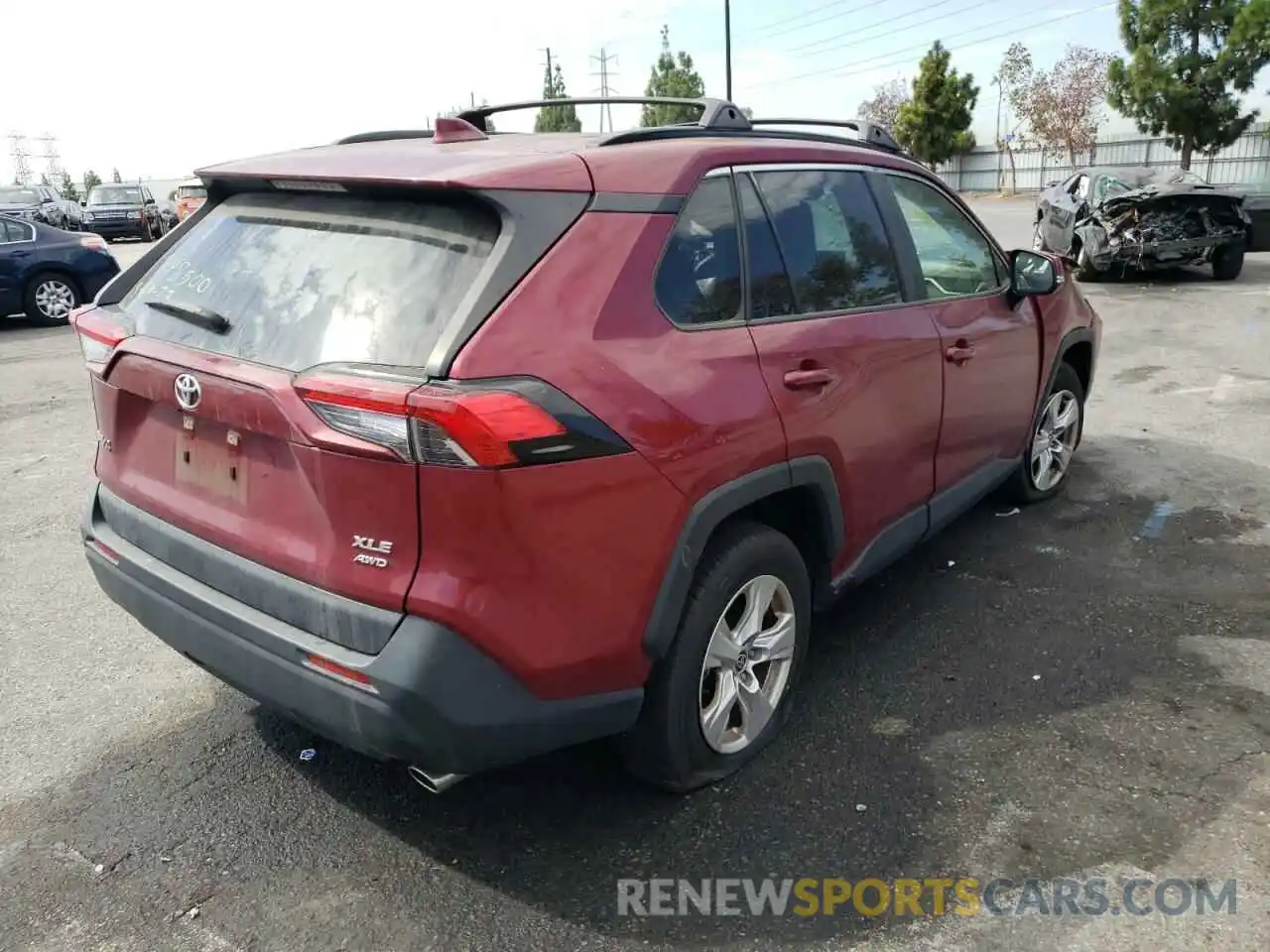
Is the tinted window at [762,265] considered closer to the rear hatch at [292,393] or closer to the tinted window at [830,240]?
the tinted window at [830,240]

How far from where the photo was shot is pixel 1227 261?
13172 mm

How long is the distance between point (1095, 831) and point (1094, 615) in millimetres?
1444

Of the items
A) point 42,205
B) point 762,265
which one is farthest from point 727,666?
point 42,205

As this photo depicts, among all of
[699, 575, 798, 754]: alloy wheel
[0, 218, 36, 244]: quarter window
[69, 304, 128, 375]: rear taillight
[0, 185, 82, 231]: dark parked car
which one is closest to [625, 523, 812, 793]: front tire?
[699, 575, 798, 754]: alloy wheel

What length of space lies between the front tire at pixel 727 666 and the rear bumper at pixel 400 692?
0.55 ft

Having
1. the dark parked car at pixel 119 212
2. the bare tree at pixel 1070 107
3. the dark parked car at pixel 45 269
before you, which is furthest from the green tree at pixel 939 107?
the dark parked car at pixel 45 269

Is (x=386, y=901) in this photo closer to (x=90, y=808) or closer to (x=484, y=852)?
(x=484, y=852)

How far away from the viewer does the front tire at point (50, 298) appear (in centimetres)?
1250

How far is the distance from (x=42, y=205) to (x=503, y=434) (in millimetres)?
25513

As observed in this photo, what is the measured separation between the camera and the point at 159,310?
2775 millimetres

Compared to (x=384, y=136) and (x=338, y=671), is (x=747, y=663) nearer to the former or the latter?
(x=338, y=671)

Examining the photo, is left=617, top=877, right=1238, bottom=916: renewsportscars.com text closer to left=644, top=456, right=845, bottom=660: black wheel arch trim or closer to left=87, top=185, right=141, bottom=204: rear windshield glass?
left=644, top=456, right=845, bottom=660: black wheel arch trim

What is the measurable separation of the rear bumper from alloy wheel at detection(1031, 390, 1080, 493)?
10.9 feet

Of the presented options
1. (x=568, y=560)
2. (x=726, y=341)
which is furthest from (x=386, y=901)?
(x=726, y=341)
